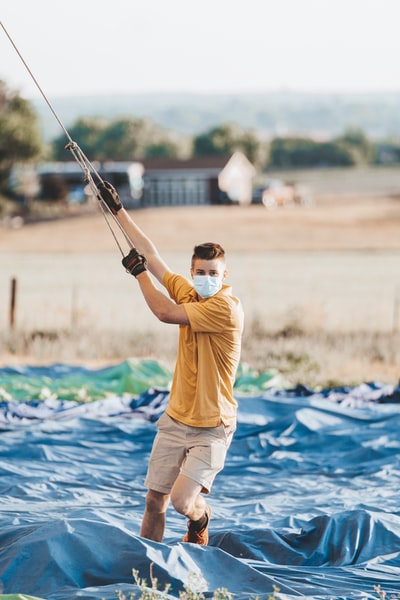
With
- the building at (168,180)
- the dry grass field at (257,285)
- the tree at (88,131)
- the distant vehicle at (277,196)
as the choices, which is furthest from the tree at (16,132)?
the tree at (88,131)

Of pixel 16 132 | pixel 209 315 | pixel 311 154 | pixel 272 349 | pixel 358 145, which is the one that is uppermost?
pixel 358 145

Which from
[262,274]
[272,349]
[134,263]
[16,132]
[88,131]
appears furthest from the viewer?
[88,131]

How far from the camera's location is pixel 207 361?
5.95 metres

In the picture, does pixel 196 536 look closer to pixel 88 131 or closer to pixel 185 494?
pixel 185 494

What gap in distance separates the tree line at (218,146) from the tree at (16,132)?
164 cm

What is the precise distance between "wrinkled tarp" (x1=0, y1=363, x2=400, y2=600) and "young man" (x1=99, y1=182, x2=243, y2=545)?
325 millimetres

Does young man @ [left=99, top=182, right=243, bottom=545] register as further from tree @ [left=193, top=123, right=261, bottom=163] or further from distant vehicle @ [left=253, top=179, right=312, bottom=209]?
tree @ [left=193, top=123, right=261, bottom=163]

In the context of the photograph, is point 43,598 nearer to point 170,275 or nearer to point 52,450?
point 170,275

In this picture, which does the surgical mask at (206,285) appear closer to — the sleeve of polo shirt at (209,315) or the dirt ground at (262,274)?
the sleeve of polo shirt at (209,315)

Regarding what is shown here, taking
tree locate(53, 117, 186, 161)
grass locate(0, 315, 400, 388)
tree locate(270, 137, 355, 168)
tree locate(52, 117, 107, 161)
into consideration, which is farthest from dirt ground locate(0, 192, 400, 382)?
tree locate(270, 137, 355, 168)

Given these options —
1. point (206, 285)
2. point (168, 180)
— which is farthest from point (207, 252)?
point (168, 180)

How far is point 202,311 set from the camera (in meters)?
5.88

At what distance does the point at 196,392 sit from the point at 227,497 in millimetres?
2368

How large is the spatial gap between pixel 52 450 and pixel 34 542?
11.3 ft
